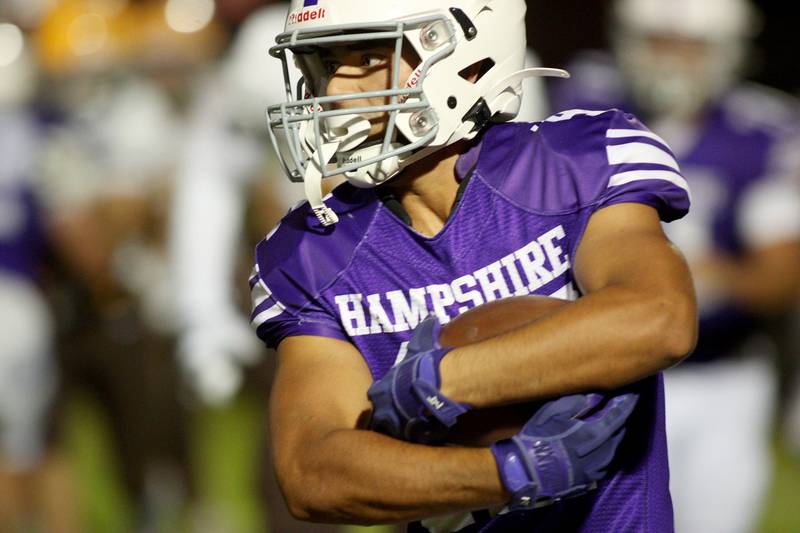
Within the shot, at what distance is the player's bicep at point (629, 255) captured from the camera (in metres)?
2.29

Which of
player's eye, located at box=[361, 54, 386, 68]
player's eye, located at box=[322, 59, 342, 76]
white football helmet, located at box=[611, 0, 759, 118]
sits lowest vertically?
white football helmet, located at box=[611, 0, 759, 118]

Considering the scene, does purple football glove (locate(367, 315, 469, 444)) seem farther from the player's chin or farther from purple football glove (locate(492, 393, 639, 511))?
the player's chin

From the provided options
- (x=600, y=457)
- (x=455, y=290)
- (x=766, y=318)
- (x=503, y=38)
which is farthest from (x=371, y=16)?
(x=766, y=318)

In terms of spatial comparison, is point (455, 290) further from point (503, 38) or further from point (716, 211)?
point (716, 211)

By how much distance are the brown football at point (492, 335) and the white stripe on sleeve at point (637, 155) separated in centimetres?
30

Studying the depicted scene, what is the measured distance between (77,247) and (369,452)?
5.18 meters

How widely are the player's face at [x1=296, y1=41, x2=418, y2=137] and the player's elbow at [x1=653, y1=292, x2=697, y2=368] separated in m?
0.67

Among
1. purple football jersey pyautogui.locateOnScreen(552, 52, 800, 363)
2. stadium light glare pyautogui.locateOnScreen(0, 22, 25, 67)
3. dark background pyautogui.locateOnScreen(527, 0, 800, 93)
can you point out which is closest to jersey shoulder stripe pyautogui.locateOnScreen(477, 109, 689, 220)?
purple football jersey pyautogui.locateOnScreen(552, 52, 800, 363)

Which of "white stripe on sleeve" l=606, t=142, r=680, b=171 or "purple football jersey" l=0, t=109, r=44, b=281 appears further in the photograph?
"purple football jersey" l=0, t=109, r=44, b=281

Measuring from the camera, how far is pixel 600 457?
7.39 feet

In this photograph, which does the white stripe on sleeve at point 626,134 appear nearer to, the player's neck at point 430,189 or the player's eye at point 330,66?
the player's neck at point 430,189

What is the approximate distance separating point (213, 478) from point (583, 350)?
6.25 metres

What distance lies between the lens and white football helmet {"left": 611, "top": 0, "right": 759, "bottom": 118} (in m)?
5.91

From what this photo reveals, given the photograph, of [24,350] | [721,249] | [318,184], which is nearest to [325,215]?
[318,184]
